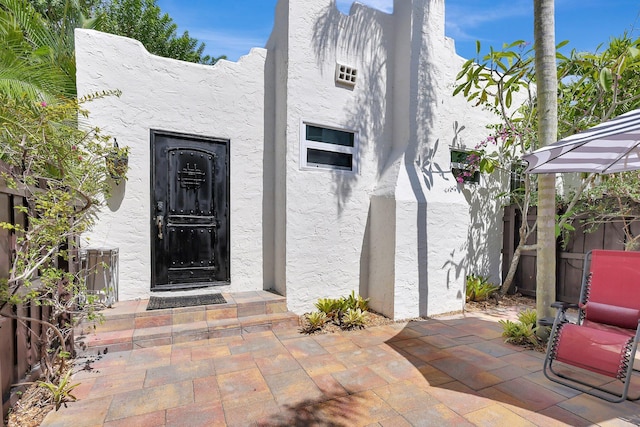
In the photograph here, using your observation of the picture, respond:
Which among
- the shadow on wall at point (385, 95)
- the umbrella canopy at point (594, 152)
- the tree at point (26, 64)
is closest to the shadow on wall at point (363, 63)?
the shadow on wall at point (385, 95)

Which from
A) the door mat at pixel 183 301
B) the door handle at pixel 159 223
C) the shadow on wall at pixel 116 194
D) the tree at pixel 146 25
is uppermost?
the tree at pixel 146 25

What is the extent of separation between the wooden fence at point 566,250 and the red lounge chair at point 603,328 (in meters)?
2.78

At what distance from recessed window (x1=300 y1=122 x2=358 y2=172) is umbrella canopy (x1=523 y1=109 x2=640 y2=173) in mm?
2617

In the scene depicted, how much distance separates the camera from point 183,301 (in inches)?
174

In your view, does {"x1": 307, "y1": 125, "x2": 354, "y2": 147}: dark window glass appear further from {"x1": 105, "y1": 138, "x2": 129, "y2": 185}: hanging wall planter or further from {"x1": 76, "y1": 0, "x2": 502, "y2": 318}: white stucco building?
{"x1": 105, "y1": 138, "x2": 129, "y2": 185}: hanging wall planter

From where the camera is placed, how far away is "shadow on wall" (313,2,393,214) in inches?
199

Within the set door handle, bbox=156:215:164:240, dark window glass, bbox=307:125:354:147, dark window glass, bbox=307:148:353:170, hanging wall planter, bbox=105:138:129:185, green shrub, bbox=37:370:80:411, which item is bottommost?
green shrub, bbox=37:370:80:411

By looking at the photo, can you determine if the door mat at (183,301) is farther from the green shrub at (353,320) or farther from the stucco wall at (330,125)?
the green shrub at (353,320)

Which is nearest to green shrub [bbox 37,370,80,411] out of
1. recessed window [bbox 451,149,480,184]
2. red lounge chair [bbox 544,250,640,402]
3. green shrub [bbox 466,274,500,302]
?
red lounge chair [bbox 544,250,640,402]

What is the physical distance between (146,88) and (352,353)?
459 centimetres

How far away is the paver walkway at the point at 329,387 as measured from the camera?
245 centimetres


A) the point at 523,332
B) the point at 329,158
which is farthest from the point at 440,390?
the point at 329,158

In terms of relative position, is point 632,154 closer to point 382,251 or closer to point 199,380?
point 382,251

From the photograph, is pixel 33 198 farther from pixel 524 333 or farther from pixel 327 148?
pixel 524 333
